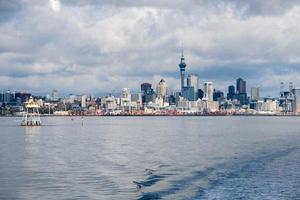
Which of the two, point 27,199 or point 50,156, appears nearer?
point 27,199

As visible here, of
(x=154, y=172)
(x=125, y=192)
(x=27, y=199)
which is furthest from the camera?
(x=154, y=172)

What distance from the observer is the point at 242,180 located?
163 ft

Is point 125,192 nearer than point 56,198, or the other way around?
point 56,198

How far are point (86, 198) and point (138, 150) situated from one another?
39.7 m

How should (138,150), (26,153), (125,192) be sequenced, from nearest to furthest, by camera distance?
(125,192) → (26,153) → (138,150)

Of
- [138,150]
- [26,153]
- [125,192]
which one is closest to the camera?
[125,192]

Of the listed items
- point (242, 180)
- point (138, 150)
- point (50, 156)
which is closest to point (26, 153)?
point (50, 156)

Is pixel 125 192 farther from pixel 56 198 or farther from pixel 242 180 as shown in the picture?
pixel 242 180

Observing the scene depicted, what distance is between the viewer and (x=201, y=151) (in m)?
79.0

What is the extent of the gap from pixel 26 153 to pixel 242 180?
3497cm

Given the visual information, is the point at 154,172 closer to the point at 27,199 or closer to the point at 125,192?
the point at 125,192

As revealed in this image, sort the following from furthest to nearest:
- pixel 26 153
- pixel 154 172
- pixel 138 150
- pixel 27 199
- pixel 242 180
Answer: pixel 138 150 < pixel 26 153 < pixel 154 172 < pixel 242 180 < pixel 27 199

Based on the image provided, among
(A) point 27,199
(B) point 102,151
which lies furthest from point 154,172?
(B) point 102,151

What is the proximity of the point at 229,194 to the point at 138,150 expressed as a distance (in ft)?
126
